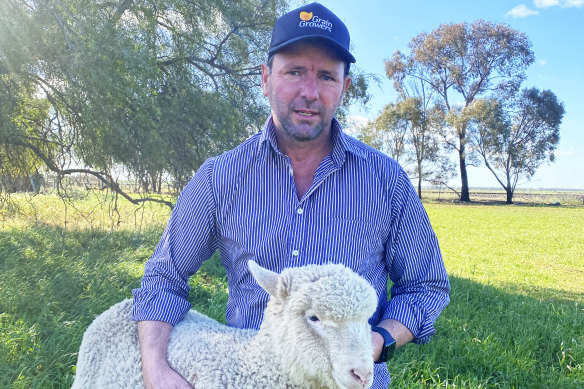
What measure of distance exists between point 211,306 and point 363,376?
3828 mm

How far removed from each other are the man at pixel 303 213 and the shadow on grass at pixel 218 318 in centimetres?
193

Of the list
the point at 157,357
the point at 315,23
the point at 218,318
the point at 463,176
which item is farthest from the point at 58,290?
the point at 463,176

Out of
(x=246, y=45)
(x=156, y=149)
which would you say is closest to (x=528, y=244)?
(x=246, y=45)

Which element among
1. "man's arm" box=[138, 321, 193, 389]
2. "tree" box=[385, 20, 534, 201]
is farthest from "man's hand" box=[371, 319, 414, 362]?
"tree" box=[385, 20, 534, 201]

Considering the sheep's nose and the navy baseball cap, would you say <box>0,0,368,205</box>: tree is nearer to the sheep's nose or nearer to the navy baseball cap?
the navy baseball cap

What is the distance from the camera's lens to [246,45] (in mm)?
8398

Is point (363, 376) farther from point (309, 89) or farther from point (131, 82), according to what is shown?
point (131, 82)

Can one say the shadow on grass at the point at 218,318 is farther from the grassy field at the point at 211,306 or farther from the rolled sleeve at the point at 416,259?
the rolled sleeve at the point at 416,259

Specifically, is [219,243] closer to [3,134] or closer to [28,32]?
[28,32]

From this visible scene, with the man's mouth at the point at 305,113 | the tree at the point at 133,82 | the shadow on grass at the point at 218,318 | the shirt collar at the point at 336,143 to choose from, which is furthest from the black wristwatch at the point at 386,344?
the tree at the point at 133,82

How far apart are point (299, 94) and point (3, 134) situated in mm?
6657

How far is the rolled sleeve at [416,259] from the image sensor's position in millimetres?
2023

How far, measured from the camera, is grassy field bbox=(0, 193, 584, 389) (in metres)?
3.81

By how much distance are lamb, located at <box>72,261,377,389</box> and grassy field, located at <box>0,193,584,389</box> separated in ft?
6.13
